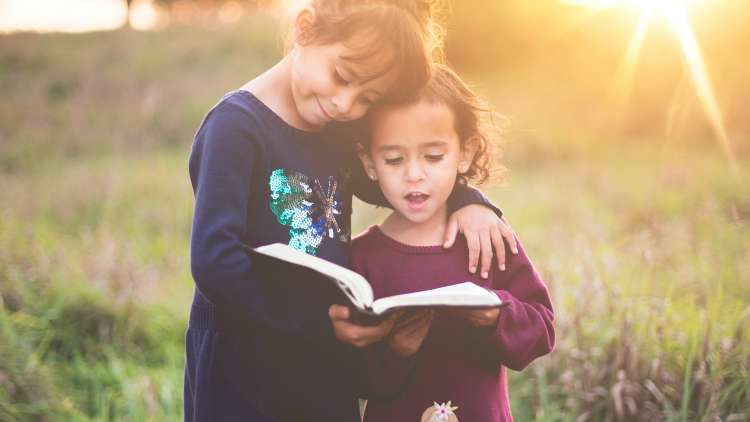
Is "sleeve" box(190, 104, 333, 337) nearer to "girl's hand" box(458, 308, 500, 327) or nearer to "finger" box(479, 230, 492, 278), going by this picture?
"girl's hand" box(458, 308, 500, 327)

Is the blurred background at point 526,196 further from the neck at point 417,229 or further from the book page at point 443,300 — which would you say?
the book page at point 443,300

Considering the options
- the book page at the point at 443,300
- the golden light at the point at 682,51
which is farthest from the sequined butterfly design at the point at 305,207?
the golden light at the point at 682,51

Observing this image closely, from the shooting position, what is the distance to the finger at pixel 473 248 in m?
1.90

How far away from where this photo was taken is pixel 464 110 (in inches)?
79.0

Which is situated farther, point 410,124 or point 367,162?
point 367,162

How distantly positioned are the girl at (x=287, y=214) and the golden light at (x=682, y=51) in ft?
26.4

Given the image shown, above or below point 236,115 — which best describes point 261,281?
below

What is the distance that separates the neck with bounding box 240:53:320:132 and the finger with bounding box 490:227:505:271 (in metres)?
0.60

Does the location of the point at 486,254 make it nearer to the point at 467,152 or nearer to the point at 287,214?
the point at 467,152

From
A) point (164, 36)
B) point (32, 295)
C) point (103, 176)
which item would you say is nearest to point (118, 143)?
point (103, 176)

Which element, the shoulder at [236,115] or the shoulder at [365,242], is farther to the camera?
the shoulder at [365,242]

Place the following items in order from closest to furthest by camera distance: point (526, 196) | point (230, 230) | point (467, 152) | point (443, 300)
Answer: point (443, 300), point (230, 230), point (467, 152), point (526, 196)

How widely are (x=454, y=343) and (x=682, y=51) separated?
423 inches

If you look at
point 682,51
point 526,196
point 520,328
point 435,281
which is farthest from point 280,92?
point 682,51
